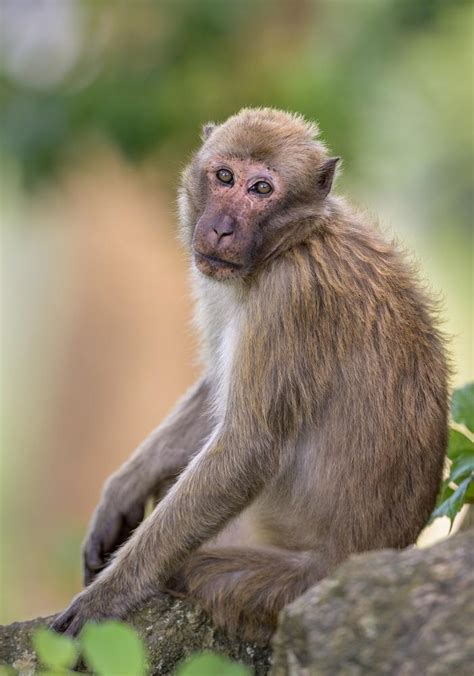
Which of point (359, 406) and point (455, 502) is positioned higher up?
point (359, 406)

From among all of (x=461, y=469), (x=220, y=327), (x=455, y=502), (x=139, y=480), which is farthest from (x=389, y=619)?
(x=139, y=480)

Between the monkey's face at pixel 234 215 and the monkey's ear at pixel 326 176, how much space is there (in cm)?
23

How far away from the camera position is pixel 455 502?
5.09m

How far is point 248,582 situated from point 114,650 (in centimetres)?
237

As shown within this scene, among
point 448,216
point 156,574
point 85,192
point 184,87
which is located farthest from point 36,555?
point 156,574

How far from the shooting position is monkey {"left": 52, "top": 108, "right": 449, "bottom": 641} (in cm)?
539

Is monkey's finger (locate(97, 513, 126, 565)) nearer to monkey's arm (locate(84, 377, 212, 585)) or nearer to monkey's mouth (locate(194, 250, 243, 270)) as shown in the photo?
monkey's arm (locate(84, 377, 212, 585))

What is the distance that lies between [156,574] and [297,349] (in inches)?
46.1

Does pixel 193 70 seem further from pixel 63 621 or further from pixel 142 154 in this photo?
pixel 63 621

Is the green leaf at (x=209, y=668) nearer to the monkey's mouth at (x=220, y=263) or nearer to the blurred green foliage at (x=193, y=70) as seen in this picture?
the monkey's mouth at (x=220, y=263)

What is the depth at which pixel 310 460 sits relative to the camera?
5555 mm

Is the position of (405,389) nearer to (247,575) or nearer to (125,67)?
(247,575)

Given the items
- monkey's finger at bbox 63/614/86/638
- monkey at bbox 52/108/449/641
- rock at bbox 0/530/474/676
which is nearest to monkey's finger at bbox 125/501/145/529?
monkey at bbox 52/108/449/641

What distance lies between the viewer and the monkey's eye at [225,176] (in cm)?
574
